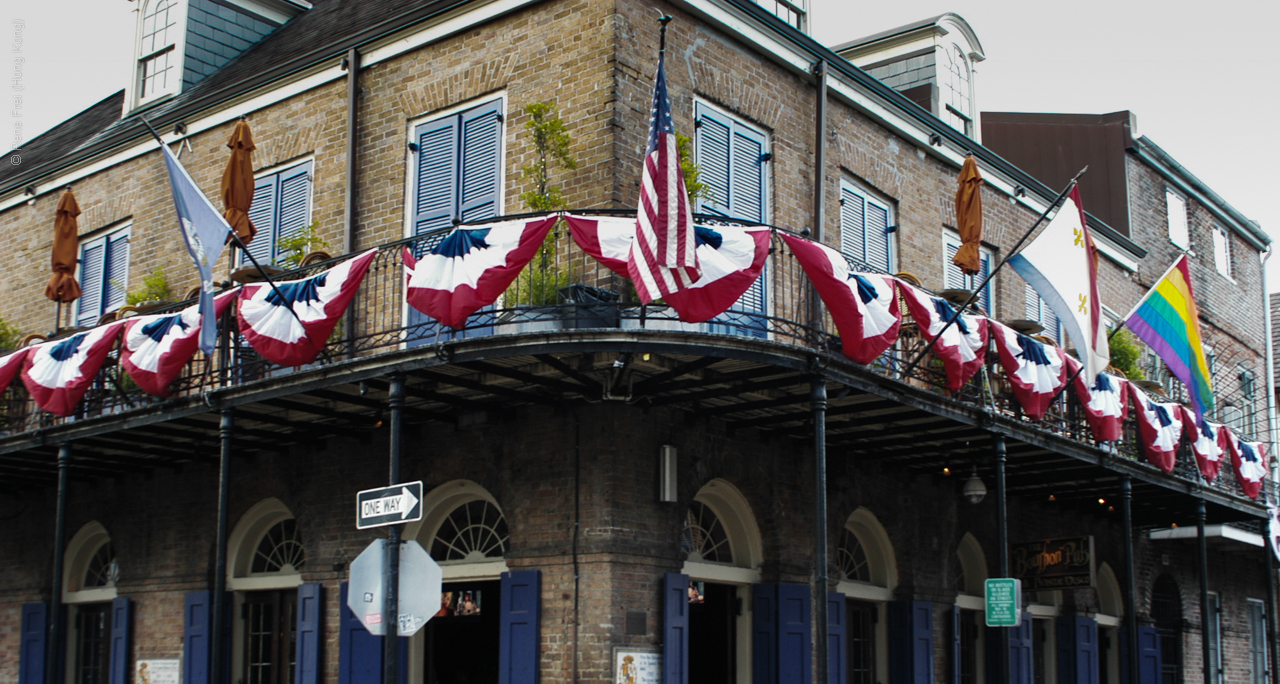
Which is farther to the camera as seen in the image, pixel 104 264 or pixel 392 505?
pixel 104 264

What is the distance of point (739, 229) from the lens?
10.6 meters

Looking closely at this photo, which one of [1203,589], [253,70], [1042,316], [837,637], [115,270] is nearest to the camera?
[837,637]

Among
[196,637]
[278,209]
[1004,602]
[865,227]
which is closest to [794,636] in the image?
[1004,602]

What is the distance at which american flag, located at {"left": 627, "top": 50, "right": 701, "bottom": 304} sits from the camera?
32.3 ft

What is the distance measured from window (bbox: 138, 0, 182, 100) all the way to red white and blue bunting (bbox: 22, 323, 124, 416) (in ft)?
17.5

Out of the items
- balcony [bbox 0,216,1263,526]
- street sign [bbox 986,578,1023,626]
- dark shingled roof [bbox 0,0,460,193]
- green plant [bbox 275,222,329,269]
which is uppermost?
dark shingled roof [bbox 0,0,460,193]

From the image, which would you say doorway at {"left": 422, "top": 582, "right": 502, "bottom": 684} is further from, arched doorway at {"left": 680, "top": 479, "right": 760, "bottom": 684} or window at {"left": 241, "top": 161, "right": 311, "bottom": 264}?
window at {"left": 241, "top": 161, "right": 311, "bottom": 264}

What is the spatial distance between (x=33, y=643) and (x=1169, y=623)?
16.2 meters

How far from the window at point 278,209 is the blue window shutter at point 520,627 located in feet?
15.9

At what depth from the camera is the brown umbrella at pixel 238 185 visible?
12648mm

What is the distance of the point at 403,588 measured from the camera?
980 cm

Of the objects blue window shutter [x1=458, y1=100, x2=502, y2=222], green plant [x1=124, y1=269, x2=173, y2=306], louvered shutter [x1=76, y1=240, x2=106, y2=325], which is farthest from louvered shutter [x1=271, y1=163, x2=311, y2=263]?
louvered shutter [x1=76, y1=240, x2=106, y2=325]

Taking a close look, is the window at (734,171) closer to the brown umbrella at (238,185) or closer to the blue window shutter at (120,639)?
the brown umbrella at (238,185)

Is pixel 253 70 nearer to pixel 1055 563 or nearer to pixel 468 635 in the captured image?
pixel 468 635
